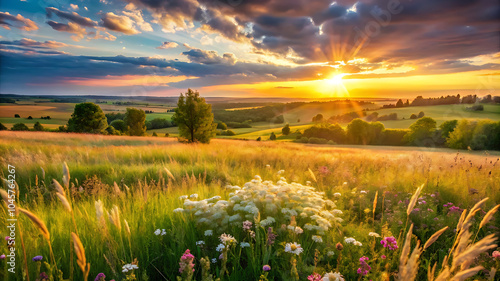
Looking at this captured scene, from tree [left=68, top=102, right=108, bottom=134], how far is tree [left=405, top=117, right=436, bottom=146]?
67.0 metres

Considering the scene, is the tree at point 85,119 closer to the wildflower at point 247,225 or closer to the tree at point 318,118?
the wildflower at point 247,225

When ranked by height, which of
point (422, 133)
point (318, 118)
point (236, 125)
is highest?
point (318, 118)

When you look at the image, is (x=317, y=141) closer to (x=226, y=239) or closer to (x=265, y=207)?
(x=265, y=207)

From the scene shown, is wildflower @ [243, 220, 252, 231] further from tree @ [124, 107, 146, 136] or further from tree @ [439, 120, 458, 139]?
tree @ [439, 120, 458, 139]

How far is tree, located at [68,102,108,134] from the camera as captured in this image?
45375 mm

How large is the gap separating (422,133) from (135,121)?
6415 centimetres

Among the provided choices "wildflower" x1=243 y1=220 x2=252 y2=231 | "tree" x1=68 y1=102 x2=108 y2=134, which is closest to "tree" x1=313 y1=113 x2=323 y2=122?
"tree" x1=68 y1=102 x2=108 y2=134

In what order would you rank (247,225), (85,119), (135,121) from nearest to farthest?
(247,225), (85,119), (135,121)

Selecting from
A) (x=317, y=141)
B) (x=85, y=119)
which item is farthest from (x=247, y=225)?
(x=317, y=141)

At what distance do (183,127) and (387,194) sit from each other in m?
22.0

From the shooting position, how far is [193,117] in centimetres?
2462

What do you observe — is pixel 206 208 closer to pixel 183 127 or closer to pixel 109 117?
pixel 183 127

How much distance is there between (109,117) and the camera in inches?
2635

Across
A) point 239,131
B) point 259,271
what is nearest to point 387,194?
point 259,271
